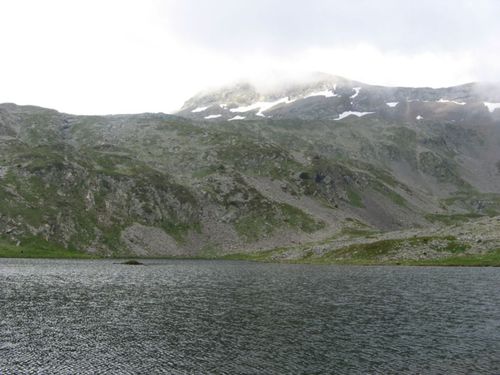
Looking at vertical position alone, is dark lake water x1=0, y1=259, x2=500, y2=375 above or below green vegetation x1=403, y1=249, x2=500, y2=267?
above

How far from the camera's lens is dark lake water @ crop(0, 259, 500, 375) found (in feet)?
138

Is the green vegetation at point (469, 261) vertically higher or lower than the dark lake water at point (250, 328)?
lower

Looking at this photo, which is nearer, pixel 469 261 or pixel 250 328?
pixel 250 328

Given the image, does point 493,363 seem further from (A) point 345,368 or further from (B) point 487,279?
(B) point 487,279

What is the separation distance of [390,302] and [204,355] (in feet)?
138

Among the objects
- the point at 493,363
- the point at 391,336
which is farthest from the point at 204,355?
the point at 493,363

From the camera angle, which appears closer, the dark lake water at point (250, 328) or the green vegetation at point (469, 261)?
the dark lake water at point (250, 328)

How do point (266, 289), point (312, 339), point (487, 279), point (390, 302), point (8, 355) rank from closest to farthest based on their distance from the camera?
point (8, 355) → point (312, 339) → point (390, 302) → point (266, 289) → point (487, 279)

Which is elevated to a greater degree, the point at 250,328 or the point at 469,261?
the point at 250,328

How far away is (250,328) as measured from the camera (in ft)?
187

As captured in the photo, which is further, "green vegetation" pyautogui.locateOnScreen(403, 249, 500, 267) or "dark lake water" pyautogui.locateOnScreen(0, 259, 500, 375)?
"green vegetation" pyautogui.locateOnScreen(403, 249, 500, 267)

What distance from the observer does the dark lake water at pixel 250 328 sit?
4197 centimetres

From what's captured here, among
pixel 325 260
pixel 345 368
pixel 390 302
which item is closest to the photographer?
pixel 345 368

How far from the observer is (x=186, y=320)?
62.3m
